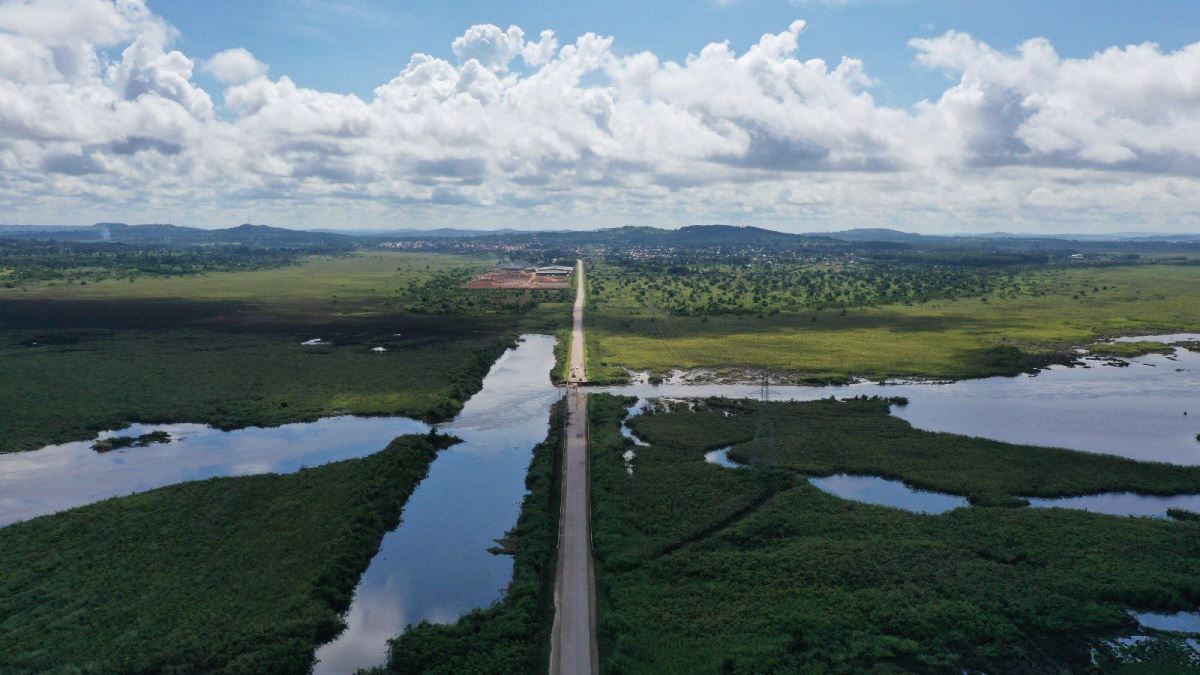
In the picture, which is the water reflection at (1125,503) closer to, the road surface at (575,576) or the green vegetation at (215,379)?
the road surface at (575,576)

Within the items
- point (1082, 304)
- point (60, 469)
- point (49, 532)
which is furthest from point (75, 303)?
point (1082, 304)

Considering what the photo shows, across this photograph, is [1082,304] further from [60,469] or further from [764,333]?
[60,469]

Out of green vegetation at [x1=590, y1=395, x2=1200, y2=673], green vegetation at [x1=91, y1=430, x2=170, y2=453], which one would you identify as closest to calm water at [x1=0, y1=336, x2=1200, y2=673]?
green vegetation at [x1=91, y1=430, x2=170, y2=453]

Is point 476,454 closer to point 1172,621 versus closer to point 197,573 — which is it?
point 197,573

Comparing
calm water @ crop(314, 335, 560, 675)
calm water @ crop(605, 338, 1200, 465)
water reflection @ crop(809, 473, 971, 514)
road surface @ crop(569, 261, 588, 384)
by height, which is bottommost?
calm water @ crop(314, 335, 560, 675)

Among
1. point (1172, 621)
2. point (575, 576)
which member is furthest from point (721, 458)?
point (1172, 621)

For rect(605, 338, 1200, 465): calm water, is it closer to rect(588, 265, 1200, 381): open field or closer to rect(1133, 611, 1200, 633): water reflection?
rect(588, 265, 1200, 381): open field
